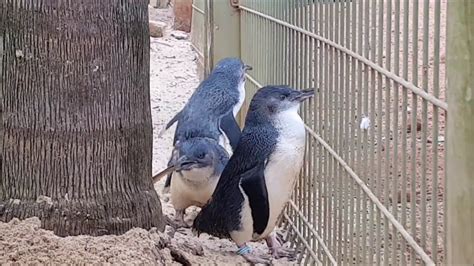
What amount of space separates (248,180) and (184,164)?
0.71 metres

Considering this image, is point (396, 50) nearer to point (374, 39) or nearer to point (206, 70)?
point (374, 39)

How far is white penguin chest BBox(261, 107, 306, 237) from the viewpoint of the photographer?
14.4ft

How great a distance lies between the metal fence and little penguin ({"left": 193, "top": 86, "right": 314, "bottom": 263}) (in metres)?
0.10

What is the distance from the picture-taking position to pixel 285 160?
4398 mm

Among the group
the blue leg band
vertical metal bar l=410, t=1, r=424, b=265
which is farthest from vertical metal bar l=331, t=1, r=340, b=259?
vertical metal bar l=410, t=1, r=424, b=265

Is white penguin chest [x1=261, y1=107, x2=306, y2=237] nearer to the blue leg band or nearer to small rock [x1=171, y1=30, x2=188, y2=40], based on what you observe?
the blue leg band

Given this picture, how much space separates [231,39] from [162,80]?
4149 mm

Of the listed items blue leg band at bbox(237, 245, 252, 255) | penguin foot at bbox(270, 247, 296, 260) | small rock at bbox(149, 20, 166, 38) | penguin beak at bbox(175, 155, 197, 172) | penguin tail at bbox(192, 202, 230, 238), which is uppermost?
penguin beak at bbox(175, 155, 197, 172)

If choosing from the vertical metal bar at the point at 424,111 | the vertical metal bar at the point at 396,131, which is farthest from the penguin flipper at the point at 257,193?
the vertical metal bar at the point at 424,111

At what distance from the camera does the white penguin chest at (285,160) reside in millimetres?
4387

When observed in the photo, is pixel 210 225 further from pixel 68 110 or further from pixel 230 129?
pixel 68 110

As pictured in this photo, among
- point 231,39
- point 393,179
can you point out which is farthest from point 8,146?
point 231,39

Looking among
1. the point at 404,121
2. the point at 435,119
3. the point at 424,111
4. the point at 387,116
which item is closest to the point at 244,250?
the point at 387,116

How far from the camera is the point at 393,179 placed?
9.63ft
